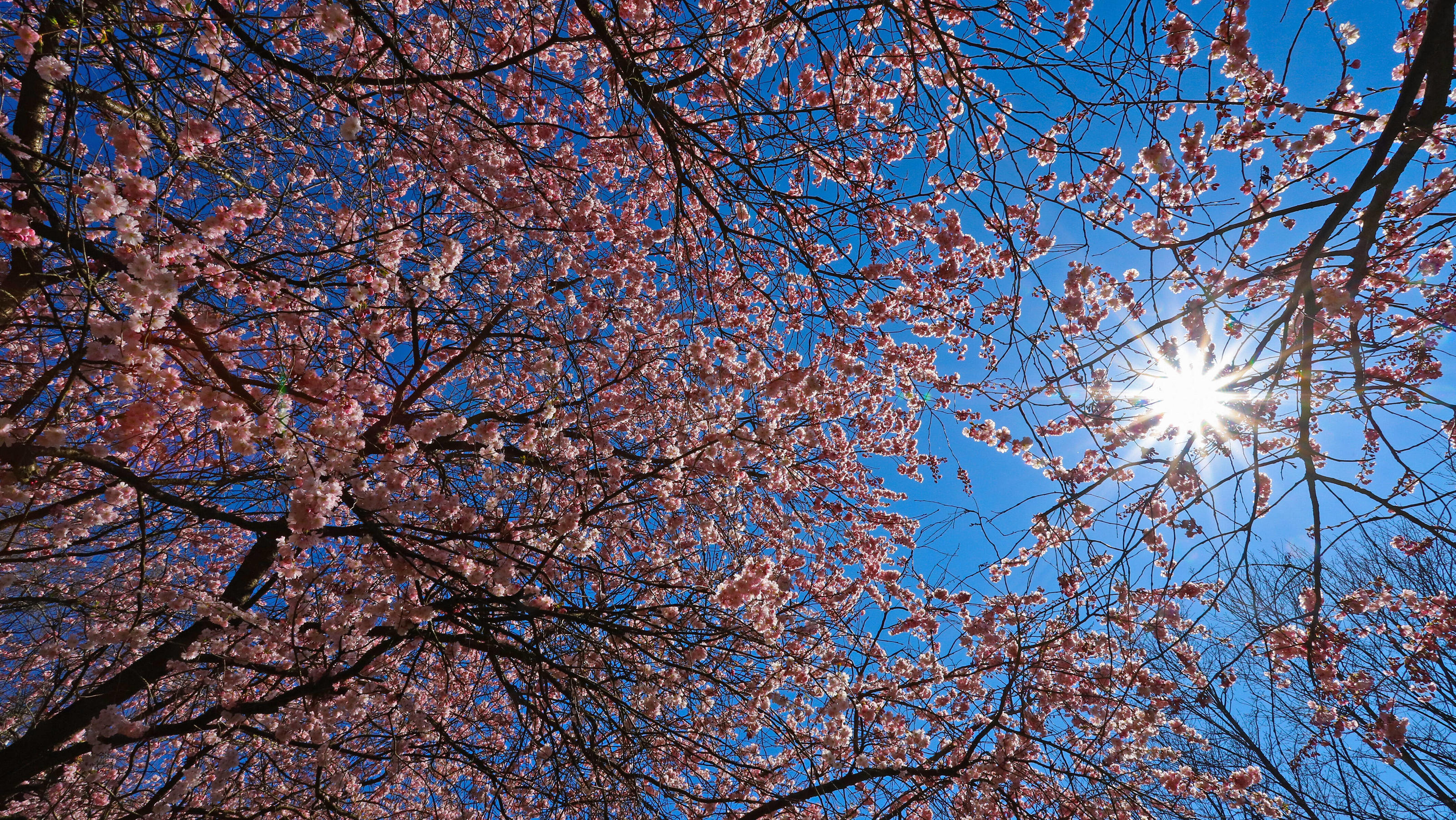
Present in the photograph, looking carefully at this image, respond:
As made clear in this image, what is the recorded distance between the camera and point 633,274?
7.01 m

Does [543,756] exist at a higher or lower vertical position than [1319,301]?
lower

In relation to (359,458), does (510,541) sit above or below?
below

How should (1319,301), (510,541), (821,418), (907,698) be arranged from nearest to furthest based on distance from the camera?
(1319,301), (510,541), (907,698), (821,418)

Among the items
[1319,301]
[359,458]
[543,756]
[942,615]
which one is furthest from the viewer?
[942,615]

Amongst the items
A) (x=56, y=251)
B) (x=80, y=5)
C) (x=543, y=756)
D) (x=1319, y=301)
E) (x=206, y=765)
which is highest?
(x=1319, y=301)

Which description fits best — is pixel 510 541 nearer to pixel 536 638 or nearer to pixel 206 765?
pixel 536 638

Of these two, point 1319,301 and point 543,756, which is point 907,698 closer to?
point 543,756

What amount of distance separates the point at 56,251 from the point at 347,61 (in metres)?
2.24

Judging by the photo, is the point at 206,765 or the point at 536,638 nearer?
the point at 536,638

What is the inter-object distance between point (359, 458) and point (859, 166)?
4.13 m

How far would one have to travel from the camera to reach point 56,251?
379 cm

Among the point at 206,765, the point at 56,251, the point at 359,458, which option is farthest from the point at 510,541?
the point at 206,765

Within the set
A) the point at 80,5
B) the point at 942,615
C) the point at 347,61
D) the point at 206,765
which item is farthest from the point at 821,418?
the point at 206,765

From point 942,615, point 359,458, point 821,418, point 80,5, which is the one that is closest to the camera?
point 80,5
